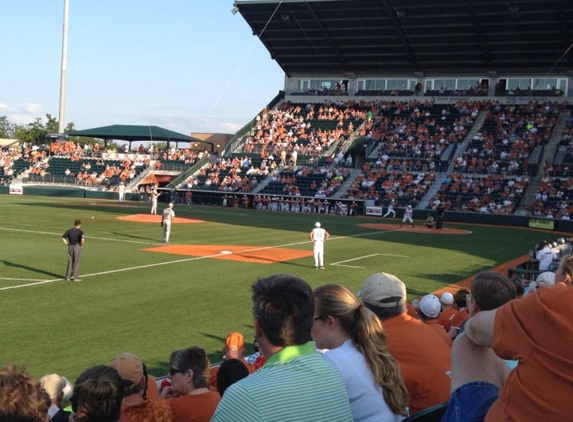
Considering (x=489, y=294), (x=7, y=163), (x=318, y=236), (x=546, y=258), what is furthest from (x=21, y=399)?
(x=7, y=163)

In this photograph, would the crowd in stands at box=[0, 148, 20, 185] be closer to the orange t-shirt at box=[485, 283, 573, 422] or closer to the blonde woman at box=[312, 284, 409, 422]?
the blonde woman at box=[312, 284, 409, 422]

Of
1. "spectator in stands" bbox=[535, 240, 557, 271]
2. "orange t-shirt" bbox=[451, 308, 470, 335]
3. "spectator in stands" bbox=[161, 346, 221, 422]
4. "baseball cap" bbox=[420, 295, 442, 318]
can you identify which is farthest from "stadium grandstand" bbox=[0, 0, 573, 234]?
"spectator in stands" bbox=[161, 346, 221, 422]

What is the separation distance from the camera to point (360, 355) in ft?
13.8

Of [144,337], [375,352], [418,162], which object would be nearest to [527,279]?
[144,337]

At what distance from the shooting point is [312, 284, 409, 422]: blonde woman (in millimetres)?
4051

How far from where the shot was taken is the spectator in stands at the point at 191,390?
5191 mm

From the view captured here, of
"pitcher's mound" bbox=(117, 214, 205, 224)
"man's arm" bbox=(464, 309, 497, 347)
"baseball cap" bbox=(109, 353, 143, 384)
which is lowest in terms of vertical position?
"pitcher's mound" bbox=(117, 214, 205, 224)

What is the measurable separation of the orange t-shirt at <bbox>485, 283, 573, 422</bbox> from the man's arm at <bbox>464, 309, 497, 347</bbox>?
0.16 m

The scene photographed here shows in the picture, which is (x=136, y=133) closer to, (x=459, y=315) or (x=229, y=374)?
(x=459, y=315)

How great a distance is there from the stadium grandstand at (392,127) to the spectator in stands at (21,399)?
134 feet

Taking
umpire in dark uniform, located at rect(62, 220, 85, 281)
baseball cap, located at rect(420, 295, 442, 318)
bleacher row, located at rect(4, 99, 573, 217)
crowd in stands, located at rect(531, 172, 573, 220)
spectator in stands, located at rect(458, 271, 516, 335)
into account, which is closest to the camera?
spectator in stands, located at rect(458, 271, 516, 335)

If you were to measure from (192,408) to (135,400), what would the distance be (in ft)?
1.52

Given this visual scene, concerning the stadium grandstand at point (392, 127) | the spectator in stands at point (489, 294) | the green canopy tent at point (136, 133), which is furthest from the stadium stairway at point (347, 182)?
the spectator in stands at point (489, 294)

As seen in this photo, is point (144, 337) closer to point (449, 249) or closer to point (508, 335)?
point (508, 335)
